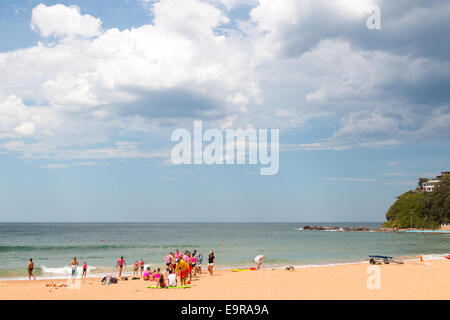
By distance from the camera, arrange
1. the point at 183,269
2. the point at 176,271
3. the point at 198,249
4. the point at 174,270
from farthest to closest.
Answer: the point at 198,249, the point at 174,270, the point at 176,271, the point at 183,269

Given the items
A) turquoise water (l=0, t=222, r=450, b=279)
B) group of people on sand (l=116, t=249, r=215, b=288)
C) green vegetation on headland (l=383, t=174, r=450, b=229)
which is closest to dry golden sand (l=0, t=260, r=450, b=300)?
group of people on sand (l=116, t=249, r=215, b=288)

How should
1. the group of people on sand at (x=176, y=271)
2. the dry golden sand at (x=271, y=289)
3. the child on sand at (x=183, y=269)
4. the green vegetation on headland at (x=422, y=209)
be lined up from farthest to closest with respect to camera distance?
the green vegetation on headland at (x=422, y=209) → the child on sand at (x=183, y=269) → the group of people on sand at (x=176, y=271) → the dry golden sand at (x=271, y=289)

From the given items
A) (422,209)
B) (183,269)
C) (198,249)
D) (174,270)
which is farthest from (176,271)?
(422,209)

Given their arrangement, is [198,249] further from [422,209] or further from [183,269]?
[422,209]

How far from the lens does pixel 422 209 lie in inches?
4897

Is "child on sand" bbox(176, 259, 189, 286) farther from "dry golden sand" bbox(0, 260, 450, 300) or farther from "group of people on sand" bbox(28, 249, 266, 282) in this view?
"dry golden sand" bbox(0, 260, 450, 300)

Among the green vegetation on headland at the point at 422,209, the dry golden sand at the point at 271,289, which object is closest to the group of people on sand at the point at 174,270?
the dry golden sand at the point at 271,289

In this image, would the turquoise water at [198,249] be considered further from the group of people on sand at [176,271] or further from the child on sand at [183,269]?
the child on sand at [183,269]

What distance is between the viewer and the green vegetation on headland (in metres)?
115

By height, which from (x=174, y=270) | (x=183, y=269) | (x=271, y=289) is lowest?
(x=174, y=270)

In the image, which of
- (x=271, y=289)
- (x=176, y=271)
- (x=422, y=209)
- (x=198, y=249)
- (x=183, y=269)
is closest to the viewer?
(x=271, y=289)

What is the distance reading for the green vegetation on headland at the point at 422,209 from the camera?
115062mm
